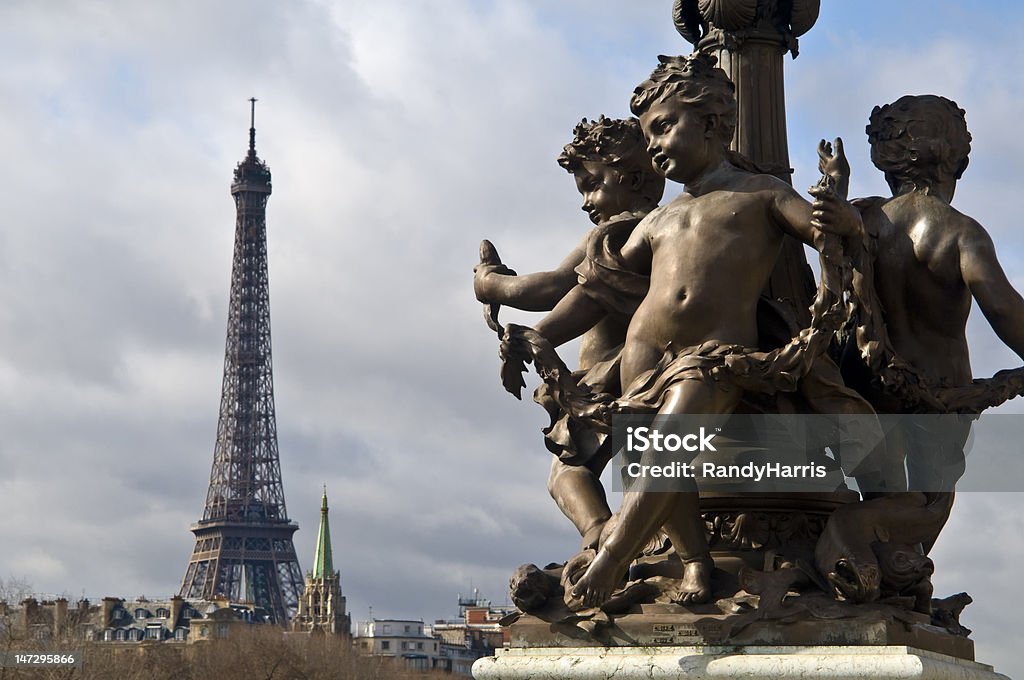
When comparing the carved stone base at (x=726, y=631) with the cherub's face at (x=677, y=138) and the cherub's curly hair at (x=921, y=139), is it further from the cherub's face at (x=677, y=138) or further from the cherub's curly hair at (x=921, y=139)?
the cherub's curly hair at (x=921, y=139)

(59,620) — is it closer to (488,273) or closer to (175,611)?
(175,611)

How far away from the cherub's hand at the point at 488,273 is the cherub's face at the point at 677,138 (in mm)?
1161

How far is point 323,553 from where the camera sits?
155m

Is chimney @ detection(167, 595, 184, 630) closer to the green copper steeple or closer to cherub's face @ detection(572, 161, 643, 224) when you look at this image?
the green copper steeple

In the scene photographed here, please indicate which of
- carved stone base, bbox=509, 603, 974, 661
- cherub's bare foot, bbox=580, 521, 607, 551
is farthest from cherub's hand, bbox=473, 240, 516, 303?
carved stone base, bbox=509, 603, 974, 661

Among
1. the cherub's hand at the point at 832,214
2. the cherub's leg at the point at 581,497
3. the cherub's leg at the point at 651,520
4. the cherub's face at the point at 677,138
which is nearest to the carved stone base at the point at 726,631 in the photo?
the cherub's leg at the point at 651,520

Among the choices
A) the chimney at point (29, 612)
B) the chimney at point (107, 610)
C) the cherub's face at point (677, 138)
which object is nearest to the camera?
Answer: the cherub's face at point (677, 138)

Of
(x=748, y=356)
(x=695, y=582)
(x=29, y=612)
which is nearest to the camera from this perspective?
(x=748, y=356)

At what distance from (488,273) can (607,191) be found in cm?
77

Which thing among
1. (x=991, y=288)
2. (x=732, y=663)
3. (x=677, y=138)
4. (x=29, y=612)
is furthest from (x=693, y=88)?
(x=29, y=612)

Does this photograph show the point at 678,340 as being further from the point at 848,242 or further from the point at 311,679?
the point at 311,679

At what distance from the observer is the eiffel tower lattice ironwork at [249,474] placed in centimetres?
12162

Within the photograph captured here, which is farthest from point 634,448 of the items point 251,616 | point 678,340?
point 251,616

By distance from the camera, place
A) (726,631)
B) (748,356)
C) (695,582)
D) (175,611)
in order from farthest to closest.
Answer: (175,611) → (695,582) → (748,356) → (726,631)
